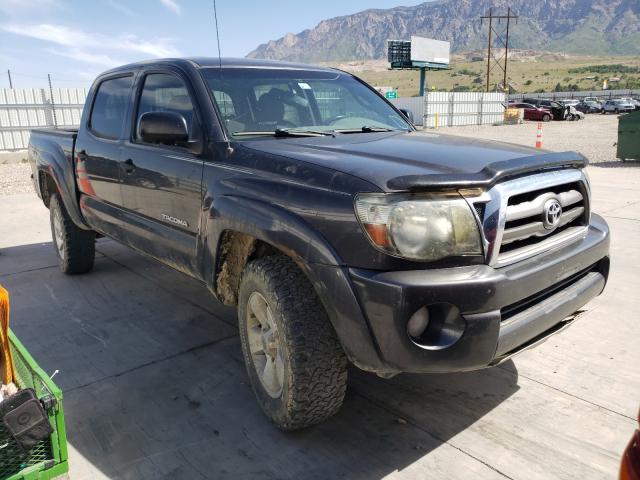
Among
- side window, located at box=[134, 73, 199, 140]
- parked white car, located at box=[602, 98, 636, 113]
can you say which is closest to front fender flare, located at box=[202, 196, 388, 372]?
side window, located at box=[134, 73, 199, 140]

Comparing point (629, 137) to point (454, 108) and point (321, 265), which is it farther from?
point (454, 108)

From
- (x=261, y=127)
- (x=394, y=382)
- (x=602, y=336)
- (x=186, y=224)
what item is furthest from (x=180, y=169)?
(x=602, y=336)

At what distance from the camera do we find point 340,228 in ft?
7.39

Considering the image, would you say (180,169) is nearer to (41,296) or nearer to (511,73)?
(41,296)

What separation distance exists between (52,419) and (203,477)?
698 mm

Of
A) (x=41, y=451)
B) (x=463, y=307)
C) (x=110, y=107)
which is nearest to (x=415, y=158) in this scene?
(x=463, y=307)

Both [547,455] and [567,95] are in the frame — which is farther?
[567,95]

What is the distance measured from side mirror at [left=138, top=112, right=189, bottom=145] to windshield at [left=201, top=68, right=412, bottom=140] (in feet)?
0.83

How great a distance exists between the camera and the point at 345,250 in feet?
7.34

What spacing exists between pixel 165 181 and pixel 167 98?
604mm

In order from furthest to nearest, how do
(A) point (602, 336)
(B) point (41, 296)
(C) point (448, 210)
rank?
(B) point (41, 296)
(A) point (602, 336)
(C) point (448, 210)

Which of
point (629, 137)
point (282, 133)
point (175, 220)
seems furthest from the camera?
point (629, 137)

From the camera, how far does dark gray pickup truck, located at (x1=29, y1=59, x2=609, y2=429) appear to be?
2158 millimetres

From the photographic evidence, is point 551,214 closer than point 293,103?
Yes
